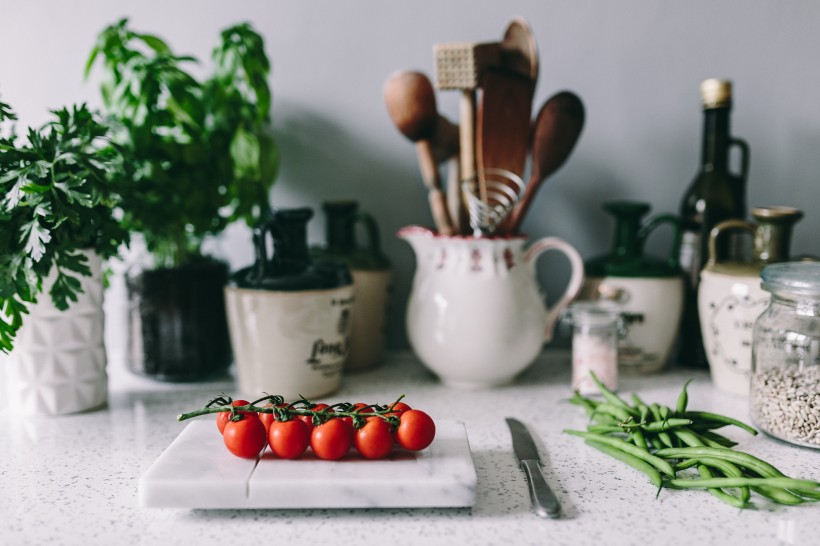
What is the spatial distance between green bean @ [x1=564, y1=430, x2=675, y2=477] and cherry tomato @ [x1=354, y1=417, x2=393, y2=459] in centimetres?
26

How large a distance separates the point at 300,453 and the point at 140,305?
0.49m

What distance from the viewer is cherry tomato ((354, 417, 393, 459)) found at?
27.1 inches

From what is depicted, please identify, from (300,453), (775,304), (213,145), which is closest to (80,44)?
(213,145)

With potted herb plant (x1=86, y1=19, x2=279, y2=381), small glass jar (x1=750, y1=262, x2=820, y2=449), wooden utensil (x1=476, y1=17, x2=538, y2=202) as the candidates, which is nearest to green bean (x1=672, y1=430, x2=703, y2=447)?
small glass jar (x1=750, y1=262, x2=820, y2=449)

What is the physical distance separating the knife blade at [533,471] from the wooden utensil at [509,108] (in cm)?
38

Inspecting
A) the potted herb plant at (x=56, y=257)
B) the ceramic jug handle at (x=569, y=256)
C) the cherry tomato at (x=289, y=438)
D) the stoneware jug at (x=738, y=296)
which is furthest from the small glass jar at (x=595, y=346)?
the potted herb plant at (x=56, y=257)

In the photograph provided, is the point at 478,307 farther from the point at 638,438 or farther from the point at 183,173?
the point at 183,173

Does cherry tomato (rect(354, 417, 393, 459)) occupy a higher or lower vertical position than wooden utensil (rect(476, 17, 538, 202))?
lower

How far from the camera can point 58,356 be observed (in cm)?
92

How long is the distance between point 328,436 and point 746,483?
411mm

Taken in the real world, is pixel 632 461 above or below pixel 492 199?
below

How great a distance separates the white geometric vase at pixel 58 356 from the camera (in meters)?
0.90

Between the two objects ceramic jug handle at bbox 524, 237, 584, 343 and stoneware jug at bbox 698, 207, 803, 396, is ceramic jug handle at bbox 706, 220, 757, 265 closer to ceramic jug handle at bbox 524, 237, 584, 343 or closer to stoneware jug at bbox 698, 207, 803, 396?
stoneware jug at bbox 698, 207, 803, 396

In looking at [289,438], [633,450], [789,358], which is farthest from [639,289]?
[289,438]
